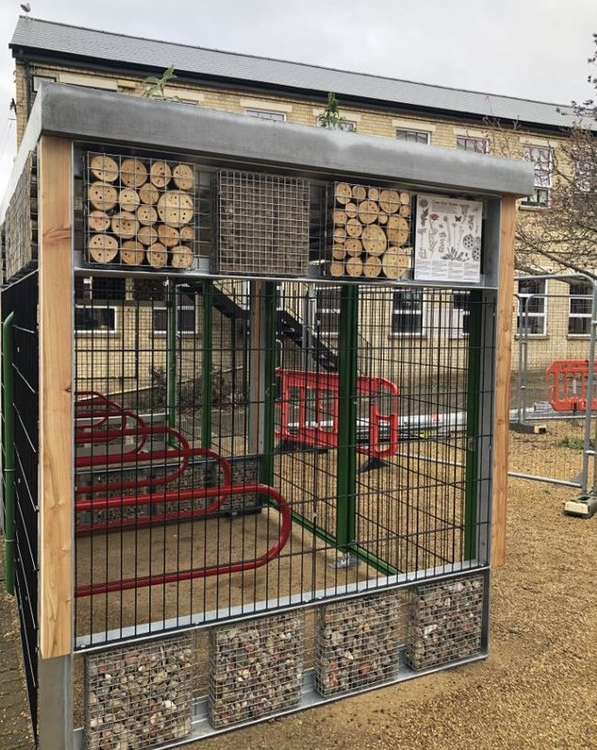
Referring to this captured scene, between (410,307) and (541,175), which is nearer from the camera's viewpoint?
(410,307)

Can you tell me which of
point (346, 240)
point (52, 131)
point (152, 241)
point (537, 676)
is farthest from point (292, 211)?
point (537, 676)

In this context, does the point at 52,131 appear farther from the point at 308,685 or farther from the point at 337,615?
the point at 308,685

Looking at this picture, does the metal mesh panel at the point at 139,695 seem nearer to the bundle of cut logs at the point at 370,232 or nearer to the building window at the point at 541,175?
the bundle of cut logs at the point at 370,232

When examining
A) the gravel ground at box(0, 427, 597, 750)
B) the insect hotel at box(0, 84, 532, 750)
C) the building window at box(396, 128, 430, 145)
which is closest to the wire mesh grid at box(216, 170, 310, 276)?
the insect hotel at box(0, 84, 532, 750)

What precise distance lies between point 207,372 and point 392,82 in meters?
15.9

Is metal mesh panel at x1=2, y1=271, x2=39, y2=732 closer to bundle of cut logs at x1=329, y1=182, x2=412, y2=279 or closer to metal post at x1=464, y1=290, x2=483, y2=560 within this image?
bundle of cut logs at x1=329, y1=182, x2=412, y2=279

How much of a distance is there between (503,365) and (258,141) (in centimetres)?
172

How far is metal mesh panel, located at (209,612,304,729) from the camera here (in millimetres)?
3182

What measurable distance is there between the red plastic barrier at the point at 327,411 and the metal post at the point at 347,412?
47 cm

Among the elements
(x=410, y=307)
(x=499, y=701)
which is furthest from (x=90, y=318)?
(x=499, y=701)

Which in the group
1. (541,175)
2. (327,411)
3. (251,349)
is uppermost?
(541,175)

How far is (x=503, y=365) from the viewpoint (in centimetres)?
374

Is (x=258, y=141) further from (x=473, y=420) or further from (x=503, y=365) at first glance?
(x=473, y=420)

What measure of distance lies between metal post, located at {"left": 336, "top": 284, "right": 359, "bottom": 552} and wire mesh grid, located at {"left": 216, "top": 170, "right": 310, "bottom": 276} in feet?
4.27
